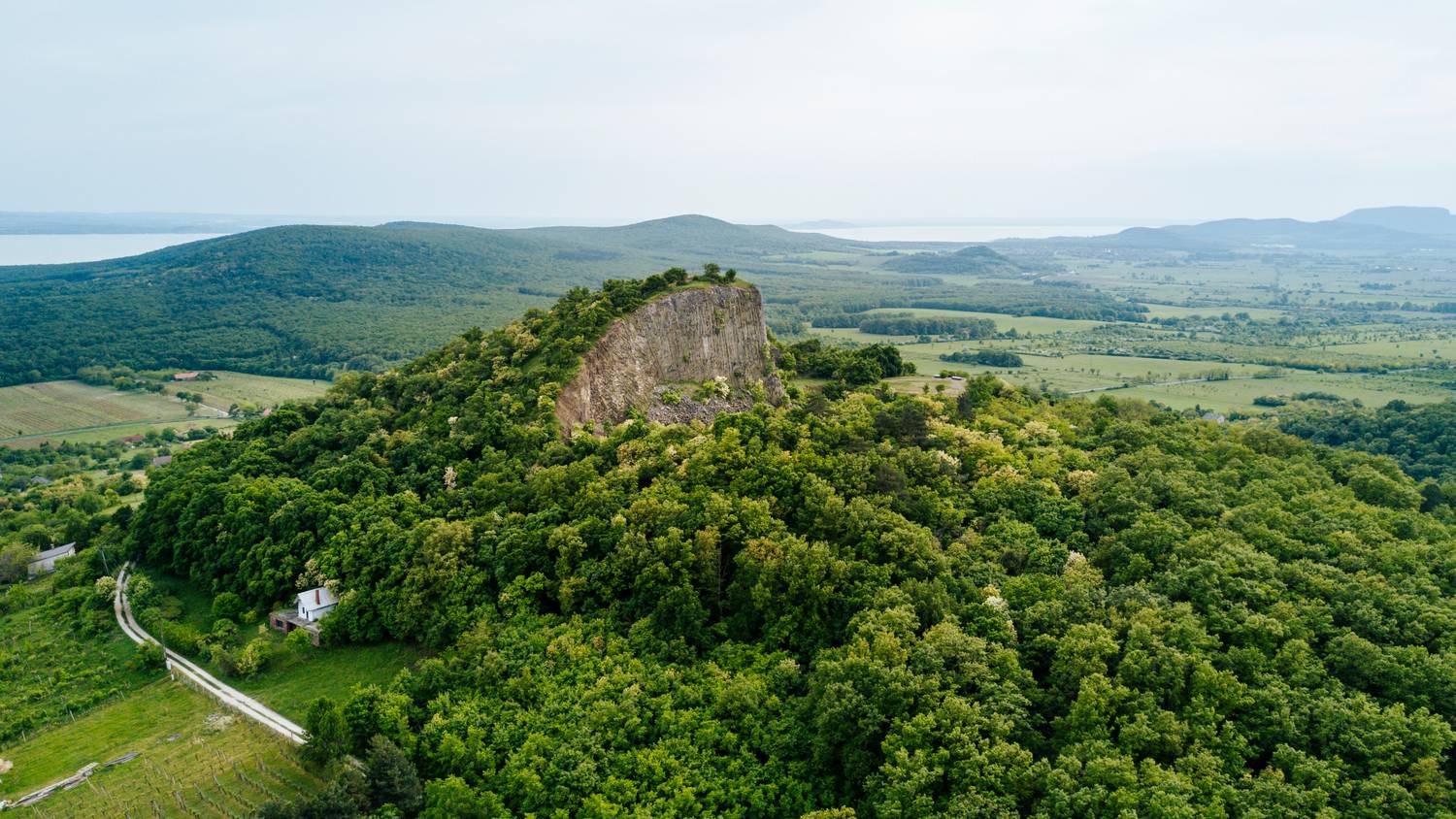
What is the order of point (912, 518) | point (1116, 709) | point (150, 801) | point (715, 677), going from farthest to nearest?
point (912, 518) < point (715, 677) < point (150, 801) < point (1116, 709)

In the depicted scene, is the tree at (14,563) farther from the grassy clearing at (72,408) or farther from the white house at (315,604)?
the grassy clearing at (72,408)

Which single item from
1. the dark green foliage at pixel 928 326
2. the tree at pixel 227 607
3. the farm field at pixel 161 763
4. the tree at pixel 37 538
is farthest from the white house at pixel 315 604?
the dark green foliage at pixel 928 326

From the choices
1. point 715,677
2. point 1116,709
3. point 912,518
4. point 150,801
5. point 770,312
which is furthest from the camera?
point 770,312

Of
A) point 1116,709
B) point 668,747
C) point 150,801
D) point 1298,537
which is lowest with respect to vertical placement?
point 150,801

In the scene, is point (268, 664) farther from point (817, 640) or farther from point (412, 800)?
point (817, 640)

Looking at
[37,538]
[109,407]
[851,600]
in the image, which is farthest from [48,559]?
[109,407]

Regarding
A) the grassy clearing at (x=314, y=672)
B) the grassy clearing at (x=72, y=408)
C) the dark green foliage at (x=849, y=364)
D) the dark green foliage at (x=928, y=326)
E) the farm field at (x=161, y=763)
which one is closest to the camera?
the farm field at (x=161, y=763)

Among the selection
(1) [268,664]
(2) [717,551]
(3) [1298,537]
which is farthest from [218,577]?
(3) [1298,537]

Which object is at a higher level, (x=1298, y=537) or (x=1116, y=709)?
(x=1298, y=537)

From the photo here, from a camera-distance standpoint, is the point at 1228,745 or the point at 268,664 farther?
the point at 268,664
